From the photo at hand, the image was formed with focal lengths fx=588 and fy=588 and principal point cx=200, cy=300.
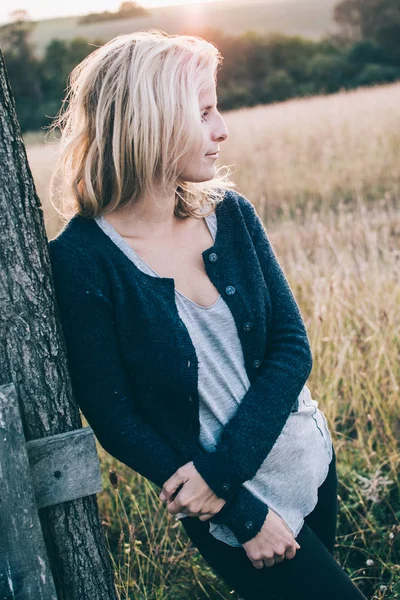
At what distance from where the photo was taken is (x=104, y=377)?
4.20ft

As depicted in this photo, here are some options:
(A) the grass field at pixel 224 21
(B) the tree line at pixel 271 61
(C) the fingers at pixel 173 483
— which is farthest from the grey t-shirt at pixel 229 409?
(A) the grass field at pixel 224 21

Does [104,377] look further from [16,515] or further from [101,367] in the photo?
[16,515]

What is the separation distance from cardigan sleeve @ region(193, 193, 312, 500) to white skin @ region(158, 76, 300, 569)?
0.10 feet

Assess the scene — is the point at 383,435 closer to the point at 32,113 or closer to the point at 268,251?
the point at 268,251

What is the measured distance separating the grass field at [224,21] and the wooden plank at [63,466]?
3946 centimetres

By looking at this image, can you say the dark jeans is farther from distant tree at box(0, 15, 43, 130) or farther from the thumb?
distant tree at box(0, 15, 43, 130)

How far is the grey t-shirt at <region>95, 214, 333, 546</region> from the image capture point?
54.1 inches

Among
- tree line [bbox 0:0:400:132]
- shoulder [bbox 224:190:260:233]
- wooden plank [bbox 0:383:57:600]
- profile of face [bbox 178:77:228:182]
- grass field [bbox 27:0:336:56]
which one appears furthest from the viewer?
grass field [bbox 27:0:336:56]

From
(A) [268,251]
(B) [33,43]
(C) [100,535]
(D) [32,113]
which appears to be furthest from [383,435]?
(B) [33,43]

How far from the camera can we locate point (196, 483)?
129cm

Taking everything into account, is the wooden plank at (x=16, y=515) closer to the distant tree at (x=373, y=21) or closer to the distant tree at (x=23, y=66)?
the distant tree at (x=23, y=66)

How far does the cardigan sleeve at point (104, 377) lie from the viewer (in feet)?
4.17

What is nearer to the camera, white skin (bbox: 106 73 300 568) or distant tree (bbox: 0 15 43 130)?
white skin (bbox: 106 73 300 568)

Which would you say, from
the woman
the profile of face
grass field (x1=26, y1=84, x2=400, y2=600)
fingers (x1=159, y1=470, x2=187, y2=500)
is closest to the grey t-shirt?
the woman
